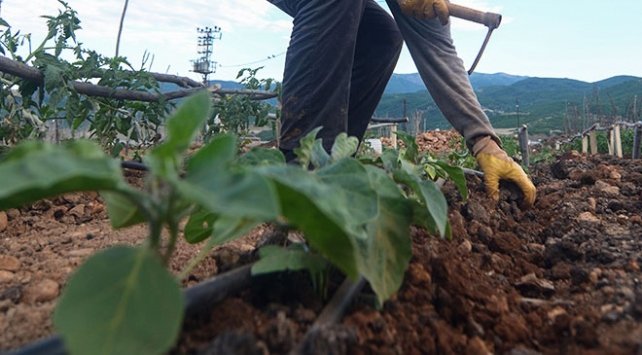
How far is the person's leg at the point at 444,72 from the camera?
3.07m

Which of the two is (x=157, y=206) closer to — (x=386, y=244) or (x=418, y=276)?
(x=386, y=244)

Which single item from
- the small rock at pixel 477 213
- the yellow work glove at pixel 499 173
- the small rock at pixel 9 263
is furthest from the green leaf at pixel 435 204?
the yellow work glove at pixel 499 173

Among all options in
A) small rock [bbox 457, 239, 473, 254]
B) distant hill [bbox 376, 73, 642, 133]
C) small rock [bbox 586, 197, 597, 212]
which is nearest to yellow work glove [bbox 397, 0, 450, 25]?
small rock [bbox 586, 197, 597, 212]

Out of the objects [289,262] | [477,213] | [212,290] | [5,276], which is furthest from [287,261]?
[477,213]

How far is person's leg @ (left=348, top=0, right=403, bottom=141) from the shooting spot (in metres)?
3.38

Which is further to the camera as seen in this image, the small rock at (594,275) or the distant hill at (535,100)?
the distant hill at (535,100)

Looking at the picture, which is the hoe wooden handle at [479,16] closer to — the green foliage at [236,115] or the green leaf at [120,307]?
the green foliage at [236,115]

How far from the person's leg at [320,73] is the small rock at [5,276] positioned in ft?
3.92

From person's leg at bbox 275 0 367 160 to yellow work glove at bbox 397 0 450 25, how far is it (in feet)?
1.54

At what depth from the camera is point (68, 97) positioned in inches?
113

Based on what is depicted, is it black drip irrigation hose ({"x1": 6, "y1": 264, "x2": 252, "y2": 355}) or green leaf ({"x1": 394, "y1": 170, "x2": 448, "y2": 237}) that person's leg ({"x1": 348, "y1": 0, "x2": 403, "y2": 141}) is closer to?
green leaf ({"x1": 394, "y1": 170, "x2": 448, "y2": 237})

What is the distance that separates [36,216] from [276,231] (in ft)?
5.04

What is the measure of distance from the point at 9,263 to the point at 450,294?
50.2 inches

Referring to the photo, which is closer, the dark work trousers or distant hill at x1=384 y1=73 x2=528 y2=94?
the dark work trousers
